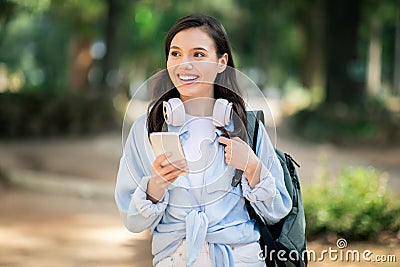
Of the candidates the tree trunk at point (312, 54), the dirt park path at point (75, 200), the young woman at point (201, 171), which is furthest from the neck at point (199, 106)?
the tree trunk at point (312, 54)

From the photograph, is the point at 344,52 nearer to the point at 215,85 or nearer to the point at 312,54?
the point at 312,54

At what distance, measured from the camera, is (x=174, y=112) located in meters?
2.41

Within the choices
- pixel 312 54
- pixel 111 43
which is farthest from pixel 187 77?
pixel 312 54

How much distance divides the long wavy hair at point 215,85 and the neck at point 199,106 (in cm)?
7

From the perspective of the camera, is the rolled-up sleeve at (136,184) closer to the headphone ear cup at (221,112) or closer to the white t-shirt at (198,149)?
the white t-shirt at (198,149)

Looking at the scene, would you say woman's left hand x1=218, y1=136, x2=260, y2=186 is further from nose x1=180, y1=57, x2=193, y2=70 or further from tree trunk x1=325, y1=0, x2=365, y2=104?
tree trunk x1=325, y1=0, x2=365, y2=104

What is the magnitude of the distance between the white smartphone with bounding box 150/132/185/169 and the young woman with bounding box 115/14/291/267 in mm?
45

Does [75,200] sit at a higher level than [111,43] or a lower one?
lower

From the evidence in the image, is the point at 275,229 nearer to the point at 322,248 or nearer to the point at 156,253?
the point at 156,253

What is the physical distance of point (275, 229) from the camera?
2.60m

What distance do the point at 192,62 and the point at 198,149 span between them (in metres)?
0.31

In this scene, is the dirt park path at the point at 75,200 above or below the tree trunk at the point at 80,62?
below

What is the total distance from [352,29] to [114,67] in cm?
723

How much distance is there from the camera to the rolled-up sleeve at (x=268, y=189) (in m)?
2.43
